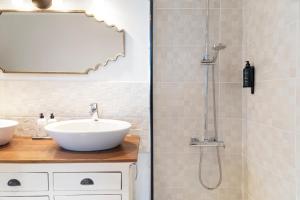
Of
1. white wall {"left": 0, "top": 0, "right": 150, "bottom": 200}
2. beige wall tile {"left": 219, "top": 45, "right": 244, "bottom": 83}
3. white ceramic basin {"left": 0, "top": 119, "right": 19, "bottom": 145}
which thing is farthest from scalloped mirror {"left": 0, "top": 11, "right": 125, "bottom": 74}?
beige wall tile {"left": 219, "top": 45, "right": 244, "bottom": 83}

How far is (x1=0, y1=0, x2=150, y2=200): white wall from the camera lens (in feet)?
6.29

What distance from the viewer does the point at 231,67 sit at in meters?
1.92

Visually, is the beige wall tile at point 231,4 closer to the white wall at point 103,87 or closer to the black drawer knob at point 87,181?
the white wall at point 103,87

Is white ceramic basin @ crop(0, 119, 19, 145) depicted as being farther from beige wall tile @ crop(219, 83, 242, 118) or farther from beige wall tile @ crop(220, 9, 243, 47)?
beige wall tile @ crop(220, 9, 243, 47)

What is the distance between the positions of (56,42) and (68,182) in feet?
3.47

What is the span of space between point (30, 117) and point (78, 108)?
369 millimetres

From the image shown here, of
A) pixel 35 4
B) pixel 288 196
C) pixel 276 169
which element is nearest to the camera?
pixel 288 196

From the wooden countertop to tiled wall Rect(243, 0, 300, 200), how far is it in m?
0.80

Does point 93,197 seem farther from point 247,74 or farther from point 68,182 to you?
point 247,74

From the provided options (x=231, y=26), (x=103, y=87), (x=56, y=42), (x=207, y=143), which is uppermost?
(x=231, y=26)

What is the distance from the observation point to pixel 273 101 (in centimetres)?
148

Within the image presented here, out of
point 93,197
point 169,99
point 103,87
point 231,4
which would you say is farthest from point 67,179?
point 231,4

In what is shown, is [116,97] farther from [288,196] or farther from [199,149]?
[288,196]

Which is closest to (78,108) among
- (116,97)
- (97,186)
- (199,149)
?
(116,97)
